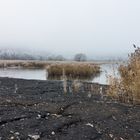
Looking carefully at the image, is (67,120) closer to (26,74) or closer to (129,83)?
(129,83)

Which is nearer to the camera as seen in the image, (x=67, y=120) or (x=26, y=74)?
(x=67, y=120)

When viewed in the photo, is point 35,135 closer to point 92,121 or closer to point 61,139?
point 61,139

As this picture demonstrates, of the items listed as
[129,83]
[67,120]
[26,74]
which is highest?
[129,83]

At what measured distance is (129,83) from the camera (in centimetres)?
1272

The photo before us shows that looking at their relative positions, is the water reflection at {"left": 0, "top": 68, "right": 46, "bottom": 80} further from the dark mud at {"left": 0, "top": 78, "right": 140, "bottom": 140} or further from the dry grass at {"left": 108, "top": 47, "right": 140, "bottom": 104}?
the dark mud at {"left": 0, "top": 78, "right": 140, "bottom": 140}

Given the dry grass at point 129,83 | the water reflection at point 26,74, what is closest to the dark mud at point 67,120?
the dry grass at point 129,83

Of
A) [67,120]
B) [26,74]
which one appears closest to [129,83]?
[67,120]

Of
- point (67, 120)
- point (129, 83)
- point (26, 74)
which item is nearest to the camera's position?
point (67, 120)

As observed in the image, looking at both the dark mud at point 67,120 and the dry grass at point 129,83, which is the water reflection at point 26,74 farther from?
the dark mud at point 67,120

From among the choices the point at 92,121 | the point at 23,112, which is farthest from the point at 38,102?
the point at 92,121

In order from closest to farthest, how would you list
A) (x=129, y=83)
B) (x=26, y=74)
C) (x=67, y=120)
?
1. (x=67, y=120)
2. (x=129, y=83)
3. (x=26, y=74)

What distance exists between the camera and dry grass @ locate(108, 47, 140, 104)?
Answer: 39.3 ft

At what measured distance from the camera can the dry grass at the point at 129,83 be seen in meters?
12.0

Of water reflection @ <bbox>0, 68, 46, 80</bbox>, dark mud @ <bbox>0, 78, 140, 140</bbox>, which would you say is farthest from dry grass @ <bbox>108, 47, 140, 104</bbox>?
water reflection @ <bbox>0, 68, 46, 80</bbox>
